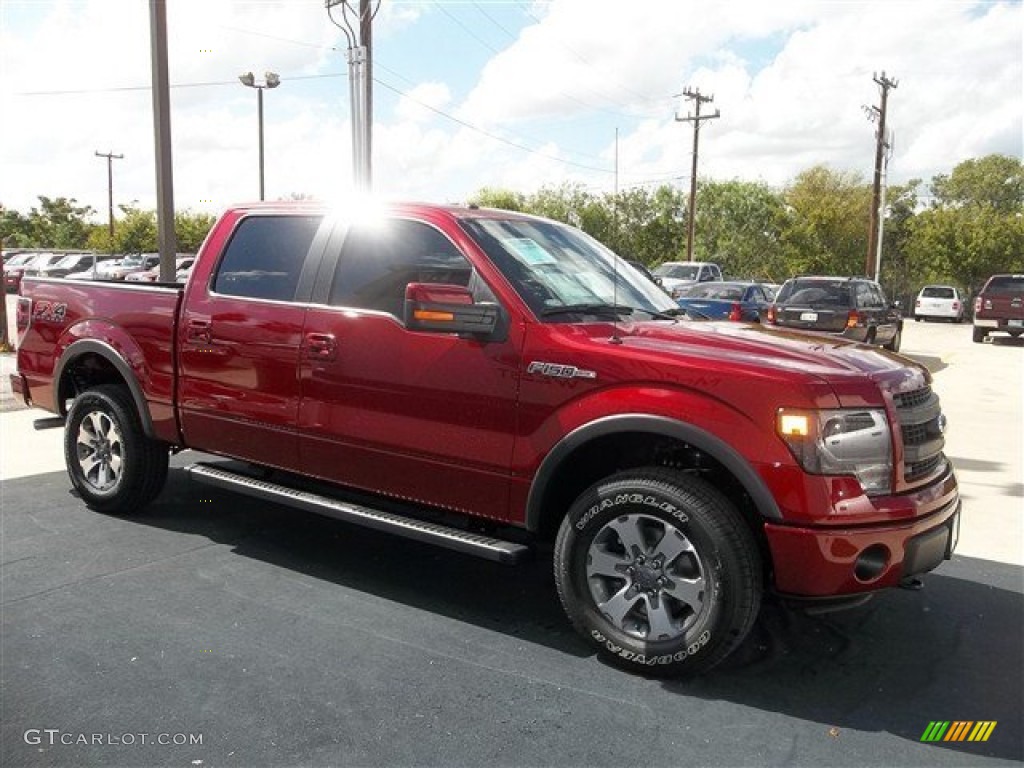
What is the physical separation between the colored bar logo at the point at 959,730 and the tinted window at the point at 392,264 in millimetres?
2579

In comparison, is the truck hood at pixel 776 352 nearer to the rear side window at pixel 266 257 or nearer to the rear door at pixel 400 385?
the rear door at pixel 400 385

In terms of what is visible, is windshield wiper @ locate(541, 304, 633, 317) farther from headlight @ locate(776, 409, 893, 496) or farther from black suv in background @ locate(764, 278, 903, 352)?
black suv in background @ locate(764, 278, 903, 352)

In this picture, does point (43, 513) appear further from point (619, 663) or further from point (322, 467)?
point (619, 663)

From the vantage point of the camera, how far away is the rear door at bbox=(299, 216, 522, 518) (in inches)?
150

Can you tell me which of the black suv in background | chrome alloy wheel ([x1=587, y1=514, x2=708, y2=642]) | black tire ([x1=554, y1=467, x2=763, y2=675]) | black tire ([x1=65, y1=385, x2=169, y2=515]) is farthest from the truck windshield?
the black suv in background

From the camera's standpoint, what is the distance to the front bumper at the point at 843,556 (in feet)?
10.4

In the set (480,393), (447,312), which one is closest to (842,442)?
(480,393)

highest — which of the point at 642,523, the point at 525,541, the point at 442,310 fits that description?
the point at 442,310

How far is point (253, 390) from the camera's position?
15.0ft

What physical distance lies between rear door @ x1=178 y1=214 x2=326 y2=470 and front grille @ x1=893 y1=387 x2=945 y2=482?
2.79 meters

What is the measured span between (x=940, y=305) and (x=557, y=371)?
125 feet

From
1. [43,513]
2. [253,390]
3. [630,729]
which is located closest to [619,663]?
[630,729]

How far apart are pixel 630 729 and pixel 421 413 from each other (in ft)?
5.35

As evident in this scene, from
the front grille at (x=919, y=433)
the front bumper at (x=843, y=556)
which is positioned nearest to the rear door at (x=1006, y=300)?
the front grille at (x=919, y=433)
